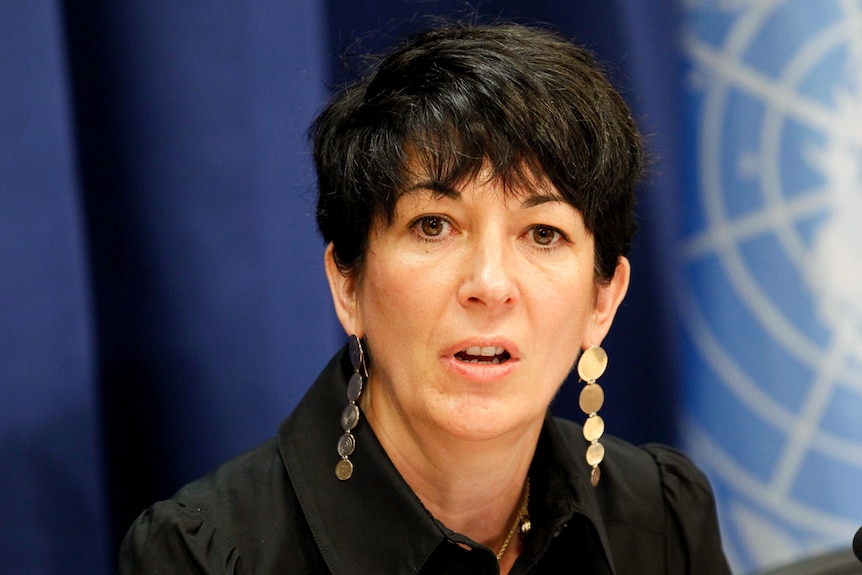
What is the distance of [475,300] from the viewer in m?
1.11

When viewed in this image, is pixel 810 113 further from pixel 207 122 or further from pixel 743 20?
pixel 207 122

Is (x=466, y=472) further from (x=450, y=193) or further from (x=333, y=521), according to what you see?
(x=450, y=193)

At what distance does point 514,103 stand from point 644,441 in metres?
0.86

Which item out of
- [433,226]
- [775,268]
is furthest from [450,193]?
[775,268]

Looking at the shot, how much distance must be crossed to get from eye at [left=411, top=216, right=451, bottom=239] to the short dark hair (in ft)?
0.12

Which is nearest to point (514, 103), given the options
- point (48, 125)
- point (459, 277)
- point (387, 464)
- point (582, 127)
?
point (582, 127)

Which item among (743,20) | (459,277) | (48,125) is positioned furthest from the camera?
(743,20)

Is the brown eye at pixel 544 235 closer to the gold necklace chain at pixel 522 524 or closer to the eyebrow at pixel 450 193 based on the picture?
the eyebrow at pixel 450 193

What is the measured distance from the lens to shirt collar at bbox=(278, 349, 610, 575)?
1.20 m

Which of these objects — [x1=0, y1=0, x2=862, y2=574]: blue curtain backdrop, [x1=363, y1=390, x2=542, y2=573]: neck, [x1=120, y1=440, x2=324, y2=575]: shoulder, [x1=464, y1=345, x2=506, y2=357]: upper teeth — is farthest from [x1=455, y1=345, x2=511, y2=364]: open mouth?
[x1=0, y1=0, x2=862, y2=574]: blue curtain backdrop

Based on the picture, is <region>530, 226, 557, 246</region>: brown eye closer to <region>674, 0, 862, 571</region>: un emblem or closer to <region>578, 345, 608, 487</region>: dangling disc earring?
<region>578, 345, 608, 487</region>: dangling disc earring

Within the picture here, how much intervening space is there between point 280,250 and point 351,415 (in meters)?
0.33

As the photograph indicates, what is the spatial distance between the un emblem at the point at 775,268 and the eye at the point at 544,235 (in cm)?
70

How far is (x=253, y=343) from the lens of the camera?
1444 mm
